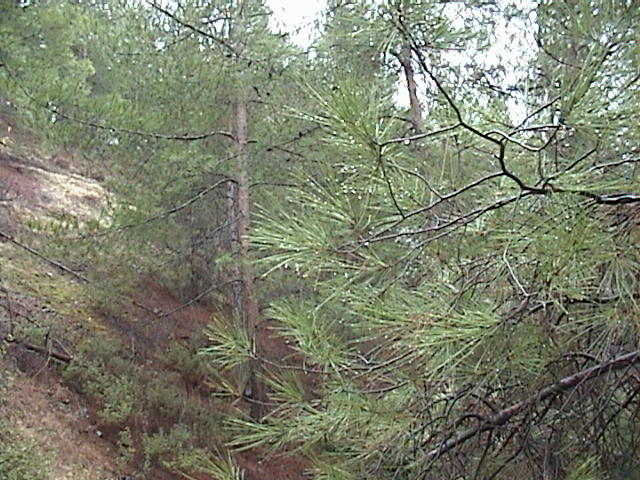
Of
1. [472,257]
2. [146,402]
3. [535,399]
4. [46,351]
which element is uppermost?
[472,257]

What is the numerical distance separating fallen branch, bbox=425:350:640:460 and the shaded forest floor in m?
2.78

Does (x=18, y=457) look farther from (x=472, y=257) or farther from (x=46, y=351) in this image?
(x=472, y=257)

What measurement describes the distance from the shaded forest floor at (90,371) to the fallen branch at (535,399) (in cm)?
278

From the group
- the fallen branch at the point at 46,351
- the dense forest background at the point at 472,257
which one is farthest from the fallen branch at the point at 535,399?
the fallen branch at the point at 46,351

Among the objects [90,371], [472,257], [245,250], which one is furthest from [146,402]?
[472,257]

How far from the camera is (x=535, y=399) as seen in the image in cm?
246

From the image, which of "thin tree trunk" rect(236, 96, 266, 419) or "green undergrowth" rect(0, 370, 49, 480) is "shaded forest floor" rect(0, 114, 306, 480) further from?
"thin tree trunk" rect(236, 96, 266, 419)

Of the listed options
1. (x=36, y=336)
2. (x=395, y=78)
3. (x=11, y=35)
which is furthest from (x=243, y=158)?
(x=36, y=336)

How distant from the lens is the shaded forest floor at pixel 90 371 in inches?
273

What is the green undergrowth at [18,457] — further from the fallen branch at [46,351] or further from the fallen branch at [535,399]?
the fallen branch at [535,399]

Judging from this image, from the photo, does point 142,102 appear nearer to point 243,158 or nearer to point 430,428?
point 243,158

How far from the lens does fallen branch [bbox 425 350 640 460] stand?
2.31 meters

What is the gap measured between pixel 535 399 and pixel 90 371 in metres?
6.58

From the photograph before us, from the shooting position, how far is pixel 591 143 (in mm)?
2117
